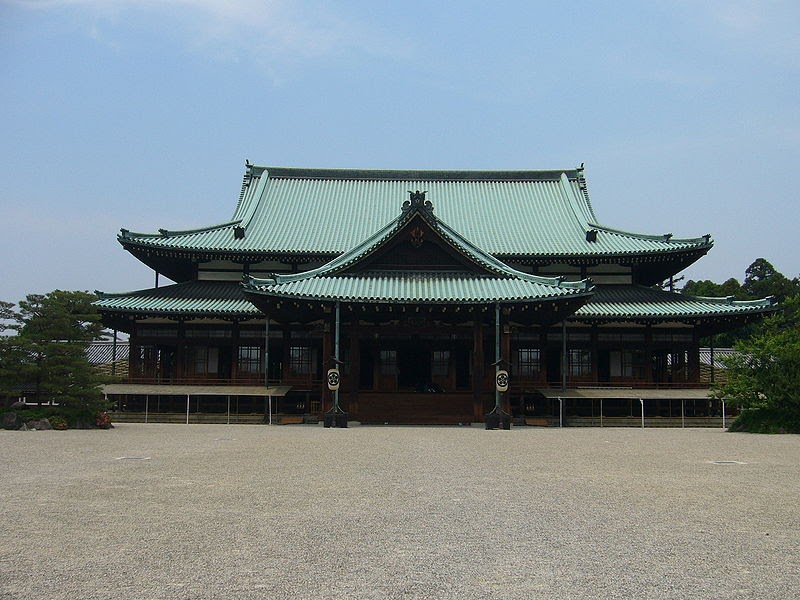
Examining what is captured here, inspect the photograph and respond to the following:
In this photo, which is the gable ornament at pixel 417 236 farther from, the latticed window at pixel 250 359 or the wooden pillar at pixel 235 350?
the wooden pillar at pixel 235 350

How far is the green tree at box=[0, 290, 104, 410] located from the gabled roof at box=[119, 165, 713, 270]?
401 inches

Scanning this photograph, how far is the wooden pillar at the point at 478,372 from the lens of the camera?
101 feet

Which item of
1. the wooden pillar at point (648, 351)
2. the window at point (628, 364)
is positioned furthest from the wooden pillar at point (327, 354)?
the wooden pillar at point (648, 351)

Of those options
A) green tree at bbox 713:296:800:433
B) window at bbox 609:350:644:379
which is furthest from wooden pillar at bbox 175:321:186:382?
green tree at bbox 713:296:800:433

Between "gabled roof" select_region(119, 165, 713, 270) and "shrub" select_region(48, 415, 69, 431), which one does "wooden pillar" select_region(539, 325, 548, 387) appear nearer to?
"gabled roof" select_region(119, 165, 713, 270)

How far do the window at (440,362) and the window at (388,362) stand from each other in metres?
1.97

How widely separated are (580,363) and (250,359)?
16323mm

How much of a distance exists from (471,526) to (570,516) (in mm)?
1562

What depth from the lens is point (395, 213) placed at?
44.2 metres

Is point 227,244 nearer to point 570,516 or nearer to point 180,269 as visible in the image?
Result: point 180,269

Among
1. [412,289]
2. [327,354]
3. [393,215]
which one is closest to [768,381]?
[412,289]

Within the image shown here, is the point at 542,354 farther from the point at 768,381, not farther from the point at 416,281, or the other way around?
the point at 768,381

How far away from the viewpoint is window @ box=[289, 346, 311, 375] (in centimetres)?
3666

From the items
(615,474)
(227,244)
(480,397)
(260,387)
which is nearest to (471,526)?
(615,474)
